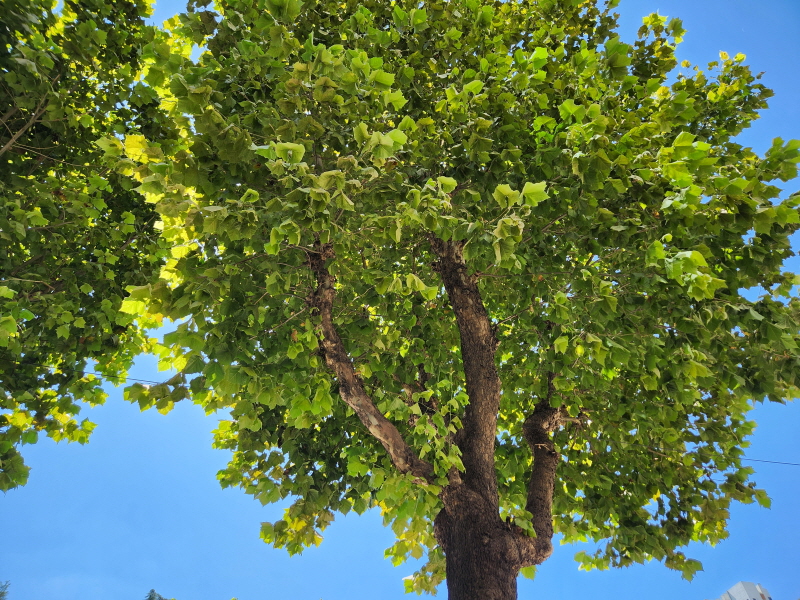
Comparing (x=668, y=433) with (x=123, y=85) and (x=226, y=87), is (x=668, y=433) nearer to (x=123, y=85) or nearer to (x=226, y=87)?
(x=226, y=87)

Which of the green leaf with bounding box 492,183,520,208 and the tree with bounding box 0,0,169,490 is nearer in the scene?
the green leaf with bounding box 492,183,520,208

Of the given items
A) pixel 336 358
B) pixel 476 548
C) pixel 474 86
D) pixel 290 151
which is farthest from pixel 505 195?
pixel 476 548

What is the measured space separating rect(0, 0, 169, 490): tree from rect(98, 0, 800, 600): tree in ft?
2.93

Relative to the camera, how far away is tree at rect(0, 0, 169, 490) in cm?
385

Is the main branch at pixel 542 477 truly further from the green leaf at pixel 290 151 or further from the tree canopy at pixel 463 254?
the green leaf at pixel 290 151

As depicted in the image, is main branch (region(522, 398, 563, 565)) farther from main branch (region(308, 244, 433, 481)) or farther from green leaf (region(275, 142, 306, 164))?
green leaf (region(275, 142, 306, 164))

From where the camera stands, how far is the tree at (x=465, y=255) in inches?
107

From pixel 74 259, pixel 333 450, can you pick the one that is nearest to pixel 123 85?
pixel 74 259

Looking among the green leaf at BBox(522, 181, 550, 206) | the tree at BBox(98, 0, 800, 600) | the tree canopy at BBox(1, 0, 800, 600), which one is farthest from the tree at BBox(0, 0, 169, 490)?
the green leaf at BBox(522, 181, 550, 206)

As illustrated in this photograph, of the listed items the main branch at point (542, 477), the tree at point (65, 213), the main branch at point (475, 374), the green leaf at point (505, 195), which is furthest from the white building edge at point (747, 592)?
the tree at point (65, 213)

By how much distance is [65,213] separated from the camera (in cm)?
455

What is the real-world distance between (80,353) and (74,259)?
0.98 metres

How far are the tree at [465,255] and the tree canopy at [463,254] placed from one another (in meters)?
0.02

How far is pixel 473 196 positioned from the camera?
313 cm
